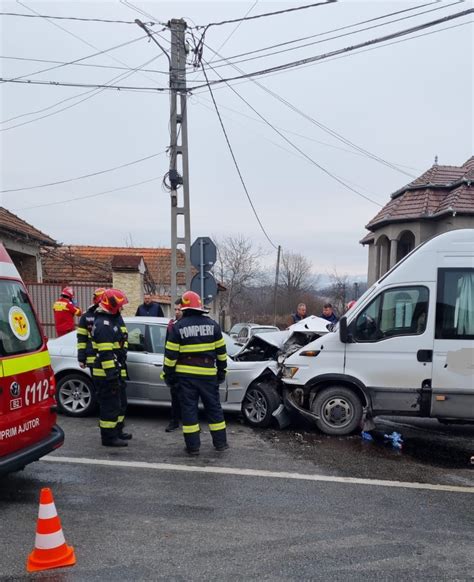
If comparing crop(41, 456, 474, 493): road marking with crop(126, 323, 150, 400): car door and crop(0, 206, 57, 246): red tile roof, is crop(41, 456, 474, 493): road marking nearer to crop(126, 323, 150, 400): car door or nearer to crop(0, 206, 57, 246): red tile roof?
crop(126, 323, 150, 400): car door

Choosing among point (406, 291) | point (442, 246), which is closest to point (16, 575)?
point (406, 291)

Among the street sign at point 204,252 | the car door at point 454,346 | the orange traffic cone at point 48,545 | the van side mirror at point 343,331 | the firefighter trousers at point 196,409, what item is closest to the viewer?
the orange traffic cone at point 48,545

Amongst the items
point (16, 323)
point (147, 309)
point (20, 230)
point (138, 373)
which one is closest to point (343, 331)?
point (138, 373)

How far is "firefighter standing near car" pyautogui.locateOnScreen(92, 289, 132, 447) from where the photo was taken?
552 cm

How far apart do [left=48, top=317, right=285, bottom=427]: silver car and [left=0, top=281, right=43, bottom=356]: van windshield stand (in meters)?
2.46

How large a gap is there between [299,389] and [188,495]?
99.7 inches

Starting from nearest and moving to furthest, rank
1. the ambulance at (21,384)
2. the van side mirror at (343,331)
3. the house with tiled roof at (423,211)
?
the ambulance at (21,384) < the van side mirror at (343,331) < the house with tiled roof at (423,211)

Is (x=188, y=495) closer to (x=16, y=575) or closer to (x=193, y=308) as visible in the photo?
(x=16, y=575)

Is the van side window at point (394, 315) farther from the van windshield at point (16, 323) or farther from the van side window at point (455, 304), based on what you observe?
the van windshield at point (16, 323)

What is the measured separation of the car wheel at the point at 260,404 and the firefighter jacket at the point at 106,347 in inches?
71.5

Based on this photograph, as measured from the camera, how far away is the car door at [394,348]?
6.08 m

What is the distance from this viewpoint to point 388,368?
20.2 feet

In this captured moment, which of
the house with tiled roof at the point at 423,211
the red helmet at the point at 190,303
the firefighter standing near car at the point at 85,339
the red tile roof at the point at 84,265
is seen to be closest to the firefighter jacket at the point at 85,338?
the firefighter standing near car at the point at 85,339

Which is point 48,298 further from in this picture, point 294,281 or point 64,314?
point 294,281
